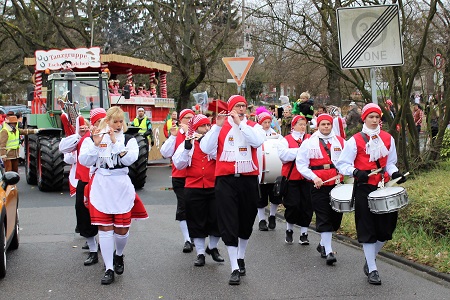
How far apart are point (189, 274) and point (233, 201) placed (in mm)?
1058

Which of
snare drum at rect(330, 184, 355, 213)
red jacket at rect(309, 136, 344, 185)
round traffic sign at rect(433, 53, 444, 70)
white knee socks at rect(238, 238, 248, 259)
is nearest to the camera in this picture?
snare drum at rect(330, 184, 355, 213)

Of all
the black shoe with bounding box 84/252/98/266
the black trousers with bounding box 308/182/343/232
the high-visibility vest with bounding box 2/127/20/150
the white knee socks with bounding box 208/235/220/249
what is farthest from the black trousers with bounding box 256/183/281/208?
the high-visibility vest with bounding box 2/127/20/150

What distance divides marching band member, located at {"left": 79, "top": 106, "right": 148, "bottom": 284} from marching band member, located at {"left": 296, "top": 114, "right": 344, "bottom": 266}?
7.37ft

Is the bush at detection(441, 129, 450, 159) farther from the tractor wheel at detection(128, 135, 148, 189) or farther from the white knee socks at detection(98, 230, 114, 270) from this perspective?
the white knee socks at detection(98, 230, 114, 270)

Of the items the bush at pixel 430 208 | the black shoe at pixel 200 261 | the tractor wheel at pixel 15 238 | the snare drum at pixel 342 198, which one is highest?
the snare drum at pixel 342 198

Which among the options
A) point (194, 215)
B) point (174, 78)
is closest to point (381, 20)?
point (194, 215)

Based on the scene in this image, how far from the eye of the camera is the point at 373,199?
6785 mm

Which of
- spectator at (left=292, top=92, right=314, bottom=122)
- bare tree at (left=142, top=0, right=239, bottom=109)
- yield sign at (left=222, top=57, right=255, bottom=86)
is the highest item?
bare tree at (left=142, top=0, right=239, bottom=109)

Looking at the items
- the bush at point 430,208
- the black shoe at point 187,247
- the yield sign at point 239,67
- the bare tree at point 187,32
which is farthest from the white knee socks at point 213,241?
the bare tree at point 187,32

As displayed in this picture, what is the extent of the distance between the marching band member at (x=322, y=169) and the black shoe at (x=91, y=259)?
272 centimetres

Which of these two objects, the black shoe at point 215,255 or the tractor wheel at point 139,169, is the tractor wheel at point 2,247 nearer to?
the black shoe at point 215,255

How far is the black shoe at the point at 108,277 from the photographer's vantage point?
283 inches

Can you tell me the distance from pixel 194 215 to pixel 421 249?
2.72 m

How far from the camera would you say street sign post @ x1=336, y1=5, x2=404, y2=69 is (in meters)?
9.54
